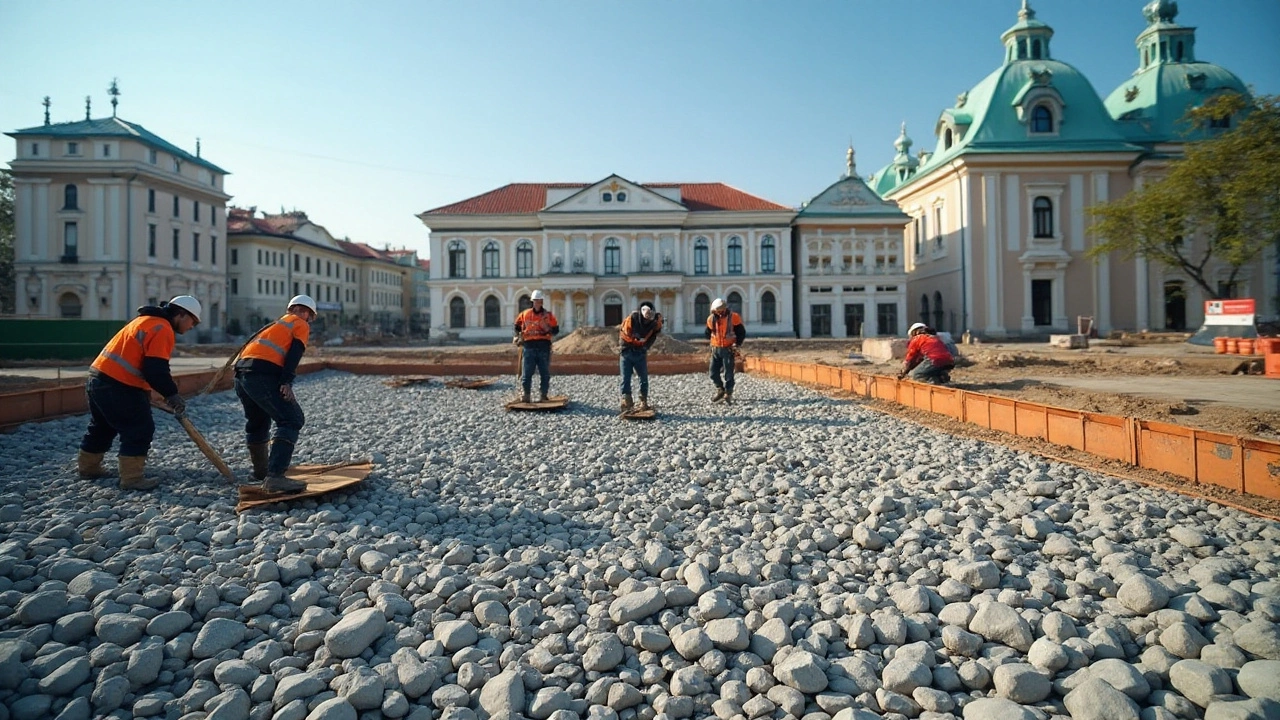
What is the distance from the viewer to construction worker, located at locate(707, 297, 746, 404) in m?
10.3

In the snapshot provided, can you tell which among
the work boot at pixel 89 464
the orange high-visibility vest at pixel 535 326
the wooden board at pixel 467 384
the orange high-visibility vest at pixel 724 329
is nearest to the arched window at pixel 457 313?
the wooden board at pixel 467 384

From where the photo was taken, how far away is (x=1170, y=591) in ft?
10.1

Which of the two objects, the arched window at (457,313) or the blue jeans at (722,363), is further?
the arched window at (457,313)

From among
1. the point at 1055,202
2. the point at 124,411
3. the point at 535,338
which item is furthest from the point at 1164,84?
the point at 124,411

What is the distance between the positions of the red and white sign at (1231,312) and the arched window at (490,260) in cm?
3523

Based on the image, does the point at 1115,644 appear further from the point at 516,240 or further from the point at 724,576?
the point at 516,240

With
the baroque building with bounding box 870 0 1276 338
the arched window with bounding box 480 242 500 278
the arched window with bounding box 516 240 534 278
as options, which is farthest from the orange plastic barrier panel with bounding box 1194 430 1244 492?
the arched window with bounding box 480 242 500 278

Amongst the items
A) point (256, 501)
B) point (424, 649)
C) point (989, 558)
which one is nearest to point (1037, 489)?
point (989, 558)

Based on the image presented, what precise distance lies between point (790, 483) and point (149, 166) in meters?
48.9

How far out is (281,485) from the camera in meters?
4.70

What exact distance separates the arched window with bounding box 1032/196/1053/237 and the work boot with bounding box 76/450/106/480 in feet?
136

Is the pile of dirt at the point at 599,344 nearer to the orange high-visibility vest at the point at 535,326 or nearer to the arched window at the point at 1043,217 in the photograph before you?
the orange high-visibility vest at the point at 535,326

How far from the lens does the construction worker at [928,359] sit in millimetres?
10336

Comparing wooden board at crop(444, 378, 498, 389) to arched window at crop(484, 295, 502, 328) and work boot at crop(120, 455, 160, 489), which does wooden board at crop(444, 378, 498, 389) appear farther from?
arched window at crop(484, 295, 502, 328)
